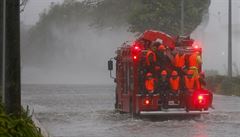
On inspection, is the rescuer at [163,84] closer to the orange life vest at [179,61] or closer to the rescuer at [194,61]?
the orange life vest at [179,61]

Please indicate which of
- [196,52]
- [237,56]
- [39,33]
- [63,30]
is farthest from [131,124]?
[39,33]

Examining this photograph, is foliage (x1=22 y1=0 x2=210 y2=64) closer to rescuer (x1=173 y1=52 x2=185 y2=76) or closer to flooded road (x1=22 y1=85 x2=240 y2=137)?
flooded road (x1=22 y1=85 x2=240 y2=137)

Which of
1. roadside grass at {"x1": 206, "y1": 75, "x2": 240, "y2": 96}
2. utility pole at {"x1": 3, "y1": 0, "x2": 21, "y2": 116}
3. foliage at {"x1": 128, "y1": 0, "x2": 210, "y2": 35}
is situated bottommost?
roadside grass at {"x1": 206, "y1": 75, "x2": 240, "y2": 96}

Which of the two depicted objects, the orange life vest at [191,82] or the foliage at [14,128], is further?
the orange life vest at [191,82]

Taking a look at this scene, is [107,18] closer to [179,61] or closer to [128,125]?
[179,61]

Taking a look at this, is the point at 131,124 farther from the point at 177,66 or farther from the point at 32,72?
the point at 32,72

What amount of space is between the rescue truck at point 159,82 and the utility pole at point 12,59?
1155 cm

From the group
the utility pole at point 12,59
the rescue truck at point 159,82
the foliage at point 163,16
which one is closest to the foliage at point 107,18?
the foliage at point 163,16

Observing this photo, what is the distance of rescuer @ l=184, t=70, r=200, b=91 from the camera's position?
23547mm

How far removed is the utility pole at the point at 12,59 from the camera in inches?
460

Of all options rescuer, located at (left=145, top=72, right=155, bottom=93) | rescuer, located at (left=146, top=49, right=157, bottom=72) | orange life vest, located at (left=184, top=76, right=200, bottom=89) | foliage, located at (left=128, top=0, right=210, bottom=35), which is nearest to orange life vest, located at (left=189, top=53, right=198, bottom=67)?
orange life vest, located at (left=184, top=76, right=200, bottom=89)

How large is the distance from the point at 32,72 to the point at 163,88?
266ft

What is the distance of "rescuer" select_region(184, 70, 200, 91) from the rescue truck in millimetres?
44

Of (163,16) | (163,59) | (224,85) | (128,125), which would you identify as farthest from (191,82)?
(163,16)
